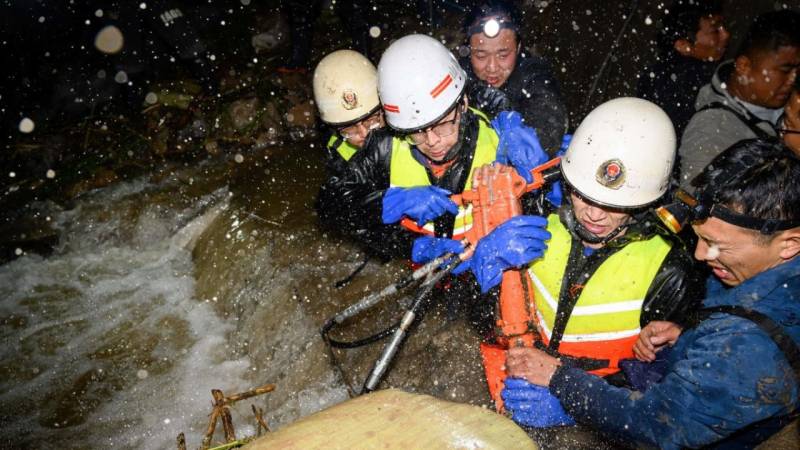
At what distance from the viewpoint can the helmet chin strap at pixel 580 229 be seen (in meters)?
2.43

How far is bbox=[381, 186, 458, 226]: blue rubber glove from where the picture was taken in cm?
303

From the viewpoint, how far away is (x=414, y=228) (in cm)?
346

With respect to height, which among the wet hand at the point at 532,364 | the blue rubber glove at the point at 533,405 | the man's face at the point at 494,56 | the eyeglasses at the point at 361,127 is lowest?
the blue rubber glove at the point at 533,405

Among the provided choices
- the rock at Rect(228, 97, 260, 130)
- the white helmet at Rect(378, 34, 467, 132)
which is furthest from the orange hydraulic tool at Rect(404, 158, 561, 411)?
the rock at Rect(228, 97, 260, 130)

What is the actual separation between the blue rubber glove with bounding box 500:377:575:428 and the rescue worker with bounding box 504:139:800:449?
29cm

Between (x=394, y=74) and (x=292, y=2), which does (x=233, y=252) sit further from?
(x=292, y=2)

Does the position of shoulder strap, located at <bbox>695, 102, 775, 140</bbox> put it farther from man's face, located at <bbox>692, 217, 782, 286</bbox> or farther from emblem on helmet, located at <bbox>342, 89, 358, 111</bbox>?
emblem on helmet, located at <bbox>342, 89, 358, 111</bbox>

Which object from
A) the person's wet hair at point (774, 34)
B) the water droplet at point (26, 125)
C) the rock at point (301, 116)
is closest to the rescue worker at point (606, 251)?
the person's wet hair at point (774, 34)

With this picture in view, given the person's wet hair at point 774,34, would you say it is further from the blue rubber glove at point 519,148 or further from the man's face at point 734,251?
the man's face at point 734,251

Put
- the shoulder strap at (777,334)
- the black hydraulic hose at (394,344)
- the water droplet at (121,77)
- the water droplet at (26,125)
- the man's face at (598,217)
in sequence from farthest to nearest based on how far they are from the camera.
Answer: the water droplet at (121,77)
the water droplet at (26,125)
the man's face at (598,217)
the black hydraulic hose at (394,344)
the shoulder strap at (777,334)

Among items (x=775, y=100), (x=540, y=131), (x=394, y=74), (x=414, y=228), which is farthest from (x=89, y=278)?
(x=775, y=100)

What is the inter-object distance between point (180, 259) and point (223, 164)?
166 centimetres

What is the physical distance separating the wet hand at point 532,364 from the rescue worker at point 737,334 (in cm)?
21

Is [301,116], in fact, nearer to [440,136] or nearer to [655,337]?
[440,136]
